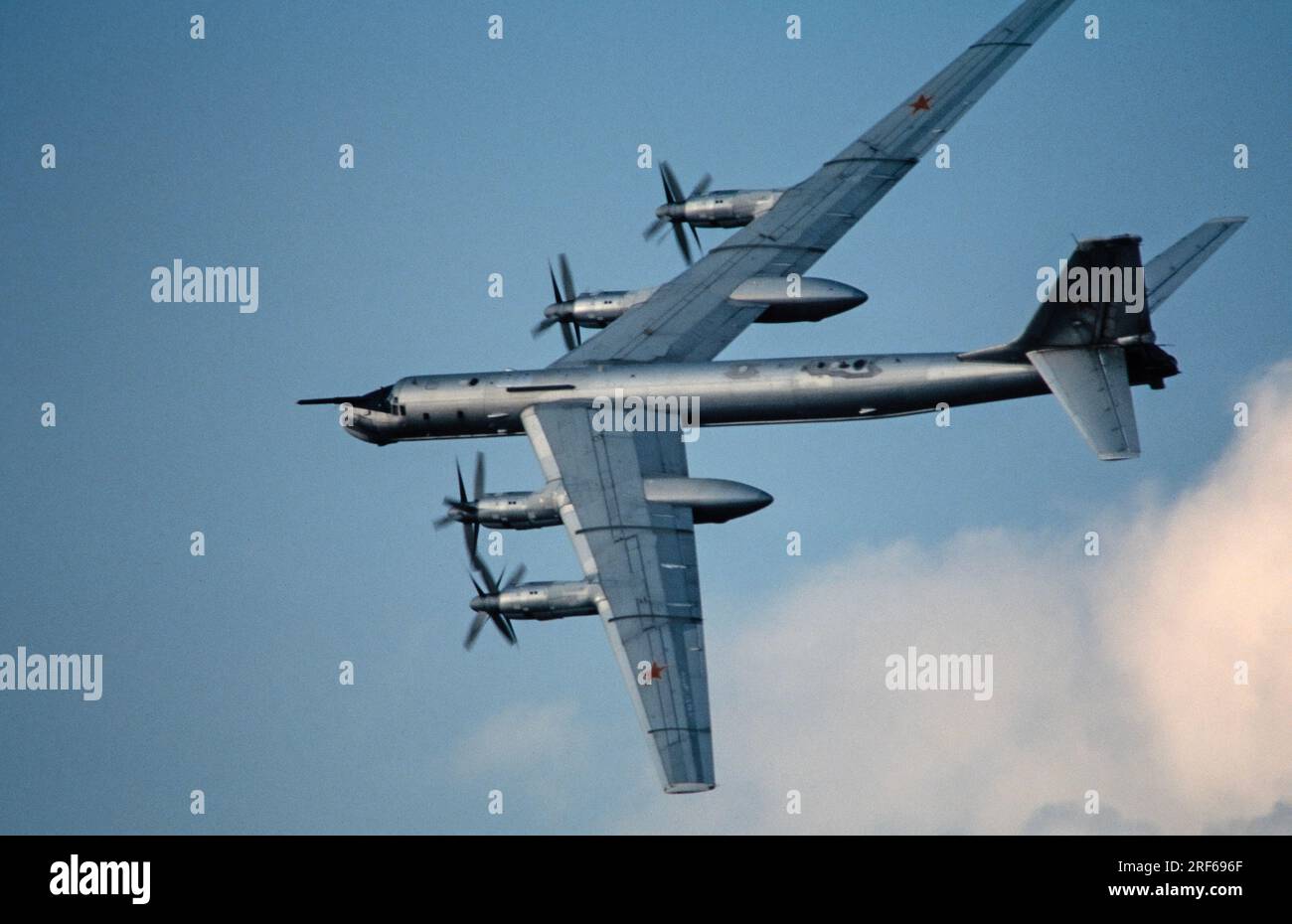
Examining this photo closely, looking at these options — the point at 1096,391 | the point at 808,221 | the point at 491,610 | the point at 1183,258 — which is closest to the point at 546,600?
the point at 491,610

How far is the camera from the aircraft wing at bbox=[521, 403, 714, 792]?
192 ft

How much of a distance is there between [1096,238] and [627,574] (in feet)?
60.5

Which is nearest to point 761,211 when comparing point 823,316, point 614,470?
point 823,316

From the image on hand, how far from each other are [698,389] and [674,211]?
11396 mm

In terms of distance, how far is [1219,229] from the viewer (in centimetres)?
7019

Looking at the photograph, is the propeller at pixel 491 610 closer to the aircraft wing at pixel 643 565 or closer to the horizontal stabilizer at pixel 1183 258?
the aircraft wing at pixel 643 565

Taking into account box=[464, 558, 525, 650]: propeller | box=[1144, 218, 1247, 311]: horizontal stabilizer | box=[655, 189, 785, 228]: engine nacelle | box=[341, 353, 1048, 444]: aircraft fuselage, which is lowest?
box=[464, 558, 525, 650]: propeller

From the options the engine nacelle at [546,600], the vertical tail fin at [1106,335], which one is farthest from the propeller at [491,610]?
the vertical tail fin at [1106,335]

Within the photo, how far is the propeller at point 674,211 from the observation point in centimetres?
8062

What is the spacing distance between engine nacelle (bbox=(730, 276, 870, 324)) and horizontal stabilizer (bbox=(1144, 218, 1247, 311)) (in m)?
11.5

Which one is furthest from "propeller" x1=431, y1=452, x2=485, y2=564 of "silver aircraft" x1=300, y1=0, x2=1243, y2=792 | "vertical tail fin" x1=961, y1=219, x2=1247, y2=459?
"vertical tail fin" x1=961, y1=219, x2=1247, y2=459

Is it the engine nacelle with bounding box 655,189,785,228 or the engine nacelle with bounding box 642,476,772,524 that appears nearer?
the engine nacelle with bounding box 642,476,772,524

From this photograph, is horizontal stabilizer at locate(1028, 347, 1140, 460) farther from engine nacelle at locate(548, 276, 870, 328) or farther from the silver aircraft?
engine nacelle at locate(548, 276, 870, 328)

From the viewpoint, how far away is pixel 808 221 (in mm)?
77812
